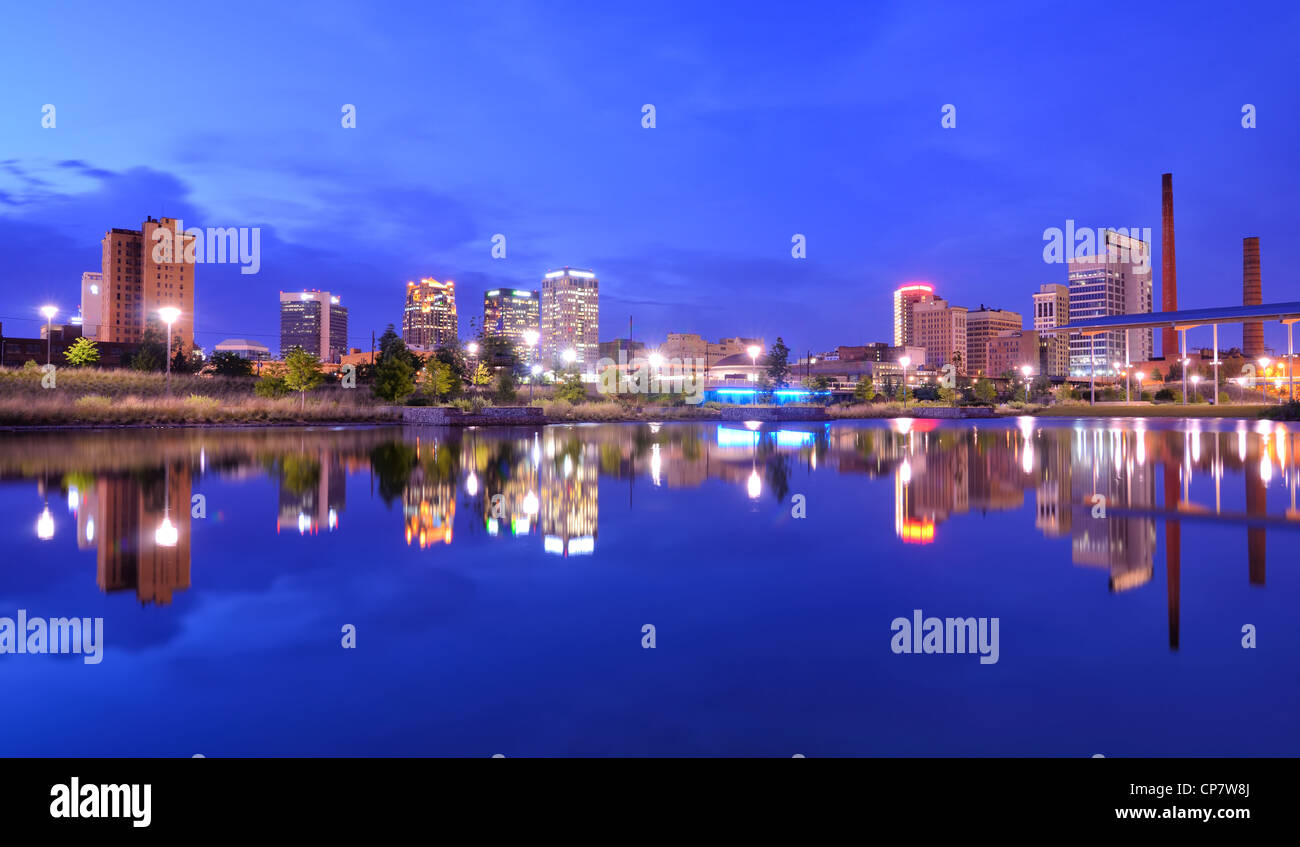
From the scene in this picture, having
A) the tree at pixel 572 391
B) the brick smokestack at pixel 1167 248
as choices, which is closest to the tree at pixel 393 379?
the tree at pixel 572 391

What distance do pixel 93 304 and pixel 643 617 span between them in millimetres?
206347

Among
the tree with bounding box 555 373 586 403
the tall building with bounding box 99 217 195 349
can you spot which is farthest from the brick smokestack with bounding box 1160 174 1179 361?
the tall building with bounding box 99 217 195 349

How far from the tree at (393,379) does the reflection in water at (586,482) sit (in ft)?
52.8

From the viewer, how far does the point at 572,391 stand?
5444 cm

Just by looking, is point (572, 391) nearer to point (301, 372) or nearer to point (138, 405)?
point (301, 372)

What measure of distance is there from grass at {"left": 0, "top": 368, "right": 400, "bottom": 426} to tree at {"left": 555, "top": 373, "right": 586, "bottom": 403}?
13427 millimetres

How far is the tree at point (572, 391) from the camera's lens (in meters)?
54.6

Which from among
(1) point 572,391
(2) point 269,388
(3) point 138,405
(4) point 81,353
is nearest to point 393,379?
(2) point 269,388

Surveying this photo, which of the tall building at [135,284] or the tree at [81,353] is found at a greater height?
the tall building at [135,284]

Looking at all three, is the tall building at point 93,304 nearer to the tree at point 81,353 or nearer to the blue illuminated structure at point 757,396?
the tree at point 81,353

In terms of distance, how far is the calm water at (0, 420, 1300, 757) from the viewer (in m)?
3.90
